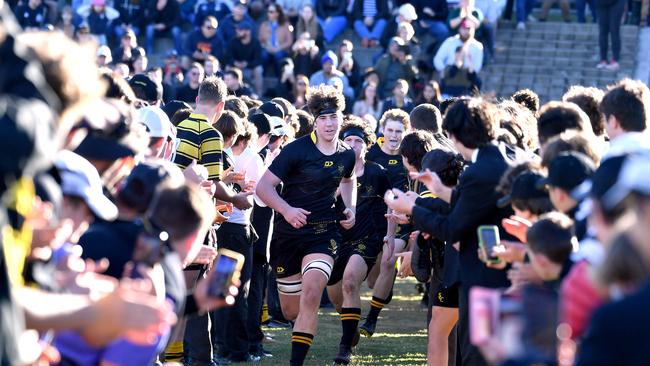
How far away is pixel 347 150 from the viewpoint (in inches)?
413

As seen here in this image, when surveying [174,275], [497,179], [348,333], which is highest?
[174,275]

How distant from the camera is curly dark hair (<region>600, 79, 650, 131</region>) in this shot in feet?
22.3

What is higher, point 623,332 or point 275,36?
point 623,332

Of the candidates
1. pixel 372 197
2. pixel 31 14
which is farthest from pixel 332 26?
pixel 372 197

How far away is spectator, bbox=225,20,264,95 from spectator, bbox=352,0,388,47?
6.50ft

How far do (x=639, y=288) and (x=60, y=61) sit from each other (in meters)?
1.89

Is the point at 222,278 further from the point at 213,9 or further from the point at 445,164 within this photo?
the point at 213,9

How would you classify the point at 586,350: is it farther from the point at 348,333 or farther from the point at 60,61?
the point at 348,333

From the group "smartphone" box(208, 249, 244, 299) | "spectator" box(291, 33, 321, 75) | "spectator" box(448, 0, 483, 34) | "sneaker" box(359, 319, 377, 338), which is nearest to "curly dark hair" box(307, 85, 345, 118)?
"sneaker" box(359, 319, 377, 338)

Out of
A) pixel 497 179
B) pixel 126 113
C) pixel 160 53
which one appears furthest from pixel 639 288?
pixel 160 53

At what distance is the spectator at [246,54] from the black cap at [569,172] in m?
16.1

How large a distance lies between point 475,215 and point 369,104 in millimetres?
11918

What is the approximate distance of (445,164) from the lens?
8.45 metres

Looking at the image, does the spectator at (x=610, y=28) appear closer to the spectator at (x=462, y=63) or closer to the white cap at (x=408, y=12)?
the spectator at (x=462, y=63)
